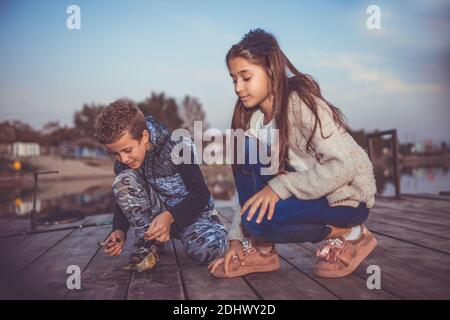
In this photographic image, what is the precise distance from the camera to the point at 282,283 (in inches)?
65.6

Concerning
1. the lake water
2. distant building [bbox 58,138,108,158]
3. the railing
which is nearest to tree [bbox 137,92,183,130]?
distant building [bbox 58,138,108,158]

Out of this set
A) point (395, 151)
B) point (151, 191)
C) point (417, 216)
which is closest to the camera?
point (151, 191)

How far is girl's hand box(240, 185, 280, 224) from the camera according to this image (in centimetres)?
161

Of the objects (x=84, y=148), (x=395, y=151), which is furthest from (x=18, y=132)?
(x=395, y=151)

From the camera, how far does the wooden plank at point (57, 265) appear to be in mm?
1684

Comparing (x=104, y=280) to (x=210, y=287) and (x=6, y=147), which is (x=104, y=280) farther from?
(x=6, y=147)

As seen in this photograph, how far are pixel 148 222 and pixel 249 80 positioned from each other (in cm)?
101

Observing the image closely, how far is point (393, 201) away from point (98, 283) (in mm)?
3697

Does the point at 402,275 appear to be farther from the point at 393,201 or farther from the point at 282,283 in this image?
the point at 393,201

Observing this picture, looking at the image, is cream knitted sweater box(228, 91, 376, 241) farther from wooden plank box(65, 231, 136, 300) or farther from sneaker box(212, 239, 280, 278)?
wooden plank box(65, 231, 136, 300)

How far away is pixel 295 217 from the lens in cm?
167

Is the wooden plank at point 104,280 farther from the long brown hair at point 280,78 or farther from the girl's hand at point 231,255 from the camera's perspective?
the long brown hair at point 280,78

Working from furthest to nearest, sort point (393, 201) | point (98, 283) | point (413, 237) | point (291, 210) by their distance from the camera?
1. point (393, 201)
2. point (413, 237)
3. point (98, 283)
4. point (291, 210)

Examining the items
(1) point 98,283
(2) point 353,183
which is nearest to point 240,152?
(2) point 353,183
